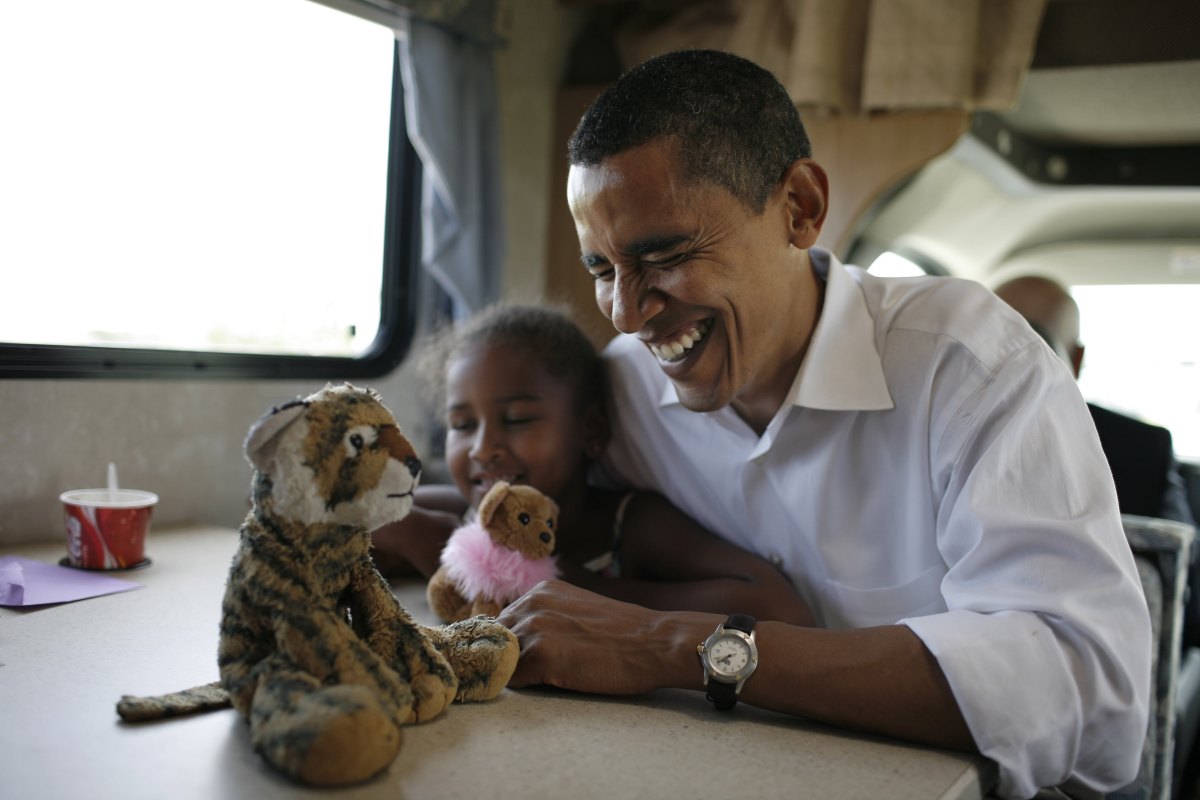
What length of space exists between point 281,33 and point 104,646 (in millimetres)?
1656

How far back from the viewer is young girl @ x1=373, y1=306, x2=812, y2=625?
4.77 feet

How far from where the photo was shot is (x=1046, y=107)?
3.46 meters

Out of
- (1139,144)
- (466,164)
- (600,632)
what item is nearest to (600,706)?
(600,632)

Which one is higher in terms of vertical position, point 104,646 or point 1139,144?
point 1139,144

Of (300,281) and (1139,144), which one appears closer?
(300,281)

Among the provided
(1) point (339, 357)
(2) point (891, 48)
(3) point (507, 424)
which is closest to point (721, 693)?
(3) point (507, 424)

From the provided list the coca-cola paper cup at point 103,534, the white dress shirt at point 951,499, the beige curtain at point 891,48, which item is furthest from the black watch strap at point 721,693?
the beige curtain at point 891,48

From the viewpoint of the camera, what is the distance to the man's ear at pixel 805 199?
1.34 metres

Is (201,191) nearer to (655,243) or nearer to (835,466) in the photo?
(655,243)

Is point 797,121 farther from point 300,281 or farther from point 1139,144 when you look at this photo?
point 1139,144

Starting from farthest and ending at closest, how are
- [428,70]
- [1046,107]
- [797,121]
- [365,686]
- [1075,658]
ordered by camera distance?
[1046,107] → [428,70] → [797,121] → [1075,658] → [365,686]

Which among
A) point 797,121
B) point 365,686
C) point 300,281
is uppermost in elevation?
point 797,121

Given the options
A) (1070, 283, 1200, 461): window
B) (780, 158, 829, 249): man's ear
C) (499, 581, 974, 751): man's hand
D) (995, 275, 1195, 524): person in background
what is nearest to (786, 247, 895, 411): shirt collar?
(780, 158, 829, 249): man's ear

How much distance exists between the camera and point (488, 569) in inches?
47.7
